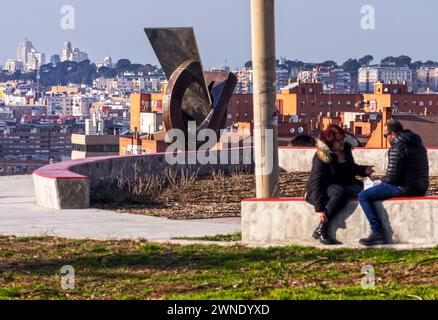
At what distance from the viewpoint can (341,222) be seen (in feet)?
42.5

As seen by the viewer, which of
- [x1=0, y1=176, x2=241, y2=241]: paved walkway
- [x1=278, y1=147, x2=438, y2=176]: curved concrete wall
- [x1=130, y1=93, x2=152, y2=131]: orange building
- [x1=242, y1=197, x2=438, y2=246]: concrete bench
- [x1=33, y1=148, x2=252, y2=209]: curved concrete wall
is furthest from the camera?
[x1=130, y1=93, x2=152, y2=131]: orange building

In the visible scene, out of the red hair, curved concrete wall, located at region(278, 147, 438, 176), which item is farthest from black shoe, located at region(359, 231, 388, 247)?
curved concrete wall, located at region(278, 147, 438, 176)

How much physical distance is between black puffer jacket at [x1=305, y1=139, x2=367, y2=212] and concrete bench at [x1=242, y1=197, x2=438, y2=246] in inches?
8.8

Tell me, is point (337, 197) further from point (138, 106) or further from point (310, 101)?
point (310, 101)

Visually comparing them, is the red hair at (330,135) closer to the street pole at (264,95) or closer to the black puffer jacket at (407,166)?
the black puffer jacket at (407,166)

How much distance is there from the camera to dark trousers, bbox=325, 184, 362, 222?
1282 cm

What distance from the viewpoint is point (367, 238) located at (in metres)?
12.8

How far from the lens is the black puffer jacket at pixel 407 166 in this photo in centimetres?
1284

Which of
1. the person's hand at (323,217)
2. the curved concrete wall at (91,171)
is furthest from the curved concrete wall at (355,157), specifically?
the person's hand at (323,217)

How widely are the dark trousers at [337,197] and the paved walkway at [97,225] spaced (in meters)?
2.25

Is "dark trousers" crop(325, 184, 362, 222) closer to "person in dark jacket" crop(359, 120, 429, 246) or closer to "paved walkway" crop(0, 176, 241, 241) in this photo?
"person in dark jacket" crop(359, 120, 429, 246)

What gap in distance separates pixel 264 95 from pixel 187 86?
44.5 ft
